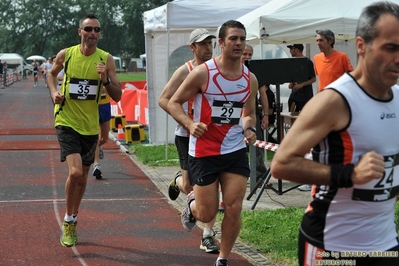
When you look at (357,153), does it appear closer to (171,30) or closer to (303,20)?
(303,20)

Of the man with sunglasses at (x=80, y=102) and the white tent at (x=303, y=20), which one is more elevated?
the white tent at (x=303, y=20)

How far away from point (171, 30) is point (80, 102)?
819 cm

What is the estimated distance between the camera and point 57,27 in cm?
11988

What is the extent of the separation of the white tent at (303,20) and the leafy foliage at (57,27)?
87.3 meters

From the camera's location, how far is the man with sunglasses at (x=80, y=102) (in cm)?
786

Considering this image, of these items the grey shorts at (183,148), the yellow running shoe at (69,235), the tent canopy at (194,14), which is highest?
the tent canopy at (194,14)

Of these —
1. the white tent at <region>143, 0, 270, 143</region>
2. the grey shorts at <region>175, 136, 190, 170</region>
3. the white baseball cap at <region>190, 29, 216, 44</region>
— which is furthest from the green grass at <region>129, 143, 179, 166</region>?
the white baseball cap at <region>190, 29, 216, 44</region>

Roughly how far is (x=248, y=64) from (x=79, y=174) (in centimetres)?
291

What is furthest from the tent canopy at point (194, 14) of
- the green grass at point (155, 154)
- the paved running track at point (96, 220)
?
the paved running track at point (96, 220)

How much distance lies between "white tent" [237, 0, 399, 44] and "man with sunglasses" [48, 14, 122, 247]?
4.37m

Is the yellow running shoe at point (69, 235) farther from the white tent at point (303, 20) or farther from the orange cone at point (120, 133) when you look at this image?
the orange cone at point (120, 133)

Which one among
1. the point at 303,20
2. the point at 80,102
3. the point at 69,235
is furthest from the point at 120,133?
the point at 69,235

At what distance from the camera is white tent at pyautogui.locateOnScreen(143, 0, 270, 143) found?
1538cm

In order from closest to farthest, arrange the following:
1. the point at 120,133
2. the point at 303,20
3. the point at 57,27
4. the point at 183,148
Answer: the point at 183,148, the point at 303,20, the point at 120,133, the point at 57,27
